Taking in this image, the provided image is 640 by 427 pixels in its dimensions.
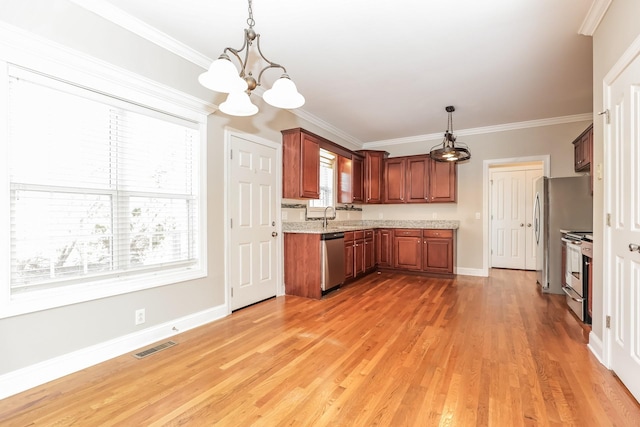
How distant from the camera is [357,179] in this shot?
586 cm

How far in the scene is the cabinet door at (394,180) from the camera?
5.99 m

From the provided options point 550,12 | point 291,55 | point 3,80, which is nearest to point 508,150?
point 550,12

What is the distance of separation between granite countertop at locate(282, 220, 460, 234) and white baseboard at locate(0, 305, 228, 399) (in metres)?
1.72

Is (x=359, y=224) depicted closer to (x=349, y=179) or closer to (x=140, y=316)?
(x=349, y=179)

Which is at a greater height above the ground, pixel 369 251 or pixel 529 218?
pixel 529 218

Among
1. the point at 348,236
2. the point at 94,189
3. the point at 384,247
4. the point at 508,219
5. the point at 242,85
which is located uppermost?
Result: the point at 242,85

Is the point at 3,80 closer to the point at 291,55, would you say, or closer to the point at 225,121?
the point at 225,121

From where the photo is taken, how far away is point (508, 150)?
532 centimetres

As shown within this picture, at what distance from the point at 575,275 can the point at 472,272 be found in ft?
7.31

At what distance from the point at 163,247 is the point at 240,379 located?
1444mm

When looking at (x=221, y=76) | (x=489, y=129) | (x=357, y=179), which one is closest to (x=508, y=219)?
(x=489, y=129)

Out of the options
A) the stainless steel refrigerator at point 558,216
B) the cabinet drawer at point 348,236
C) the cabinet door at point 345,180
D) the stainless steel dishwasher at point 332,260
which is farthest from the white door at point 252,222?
the stainless steel refrigerator at point 558,216

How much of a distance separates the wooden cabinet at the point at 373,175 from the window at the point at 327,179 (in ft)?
2.74

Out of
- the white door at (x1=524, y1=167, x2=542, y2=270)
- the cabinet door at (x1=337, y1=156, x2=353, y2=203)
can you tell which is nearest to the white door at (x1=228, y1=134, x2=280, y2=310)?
the cabinet door at (x1=337, y1=156, x2=353, y2=203)
